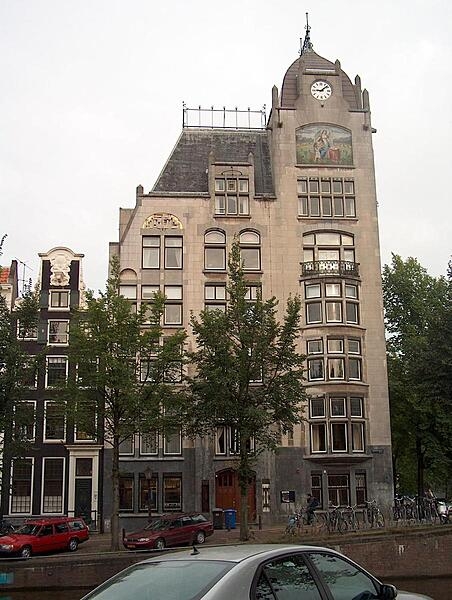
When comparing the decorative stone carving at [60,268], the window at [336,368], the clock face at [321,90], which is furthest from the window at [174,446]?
the clock face at [321,90]

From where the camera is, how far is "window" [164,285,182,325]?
46.5 m

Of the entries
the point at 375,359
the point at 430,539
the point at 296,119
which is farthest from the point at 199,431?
the point at 296,119

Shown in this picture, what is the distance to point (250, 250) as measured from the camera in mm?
47625

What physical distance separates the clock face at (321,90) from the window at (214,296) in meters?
14.2

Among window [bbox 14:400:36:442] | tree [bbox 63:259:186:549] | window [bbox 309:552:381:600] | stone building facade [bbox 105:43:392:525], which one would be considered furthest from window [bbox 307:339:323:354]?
window [bbox 309:552:381:600]

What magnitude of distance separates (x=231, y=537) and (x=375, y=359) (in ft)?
51.2

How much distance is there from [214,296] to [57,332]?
380 inches

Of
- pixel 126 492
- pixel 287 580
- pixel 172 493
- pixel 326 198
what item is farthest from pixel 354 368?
pixel 287 580

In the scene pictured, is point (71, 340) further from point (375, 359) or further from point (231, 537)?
point (375, 359)

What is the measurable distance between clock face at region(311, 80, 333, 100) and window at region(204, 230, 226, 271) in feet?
37.3

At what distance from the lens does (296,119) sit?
49531mm

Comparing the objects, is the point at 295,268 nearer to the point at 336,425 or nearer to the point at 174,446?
the point at 336,425

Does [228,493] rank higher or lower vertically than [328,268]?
lower

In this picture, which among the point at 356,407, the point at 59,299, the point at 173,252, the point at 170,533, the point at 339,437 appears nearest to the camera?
the point at 170,533
